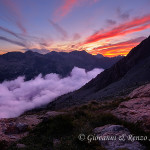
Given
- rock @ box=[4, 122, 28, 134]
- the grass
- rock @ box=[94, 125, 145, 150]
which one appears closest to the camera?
rock @ box=[94, 125, 145, 150]

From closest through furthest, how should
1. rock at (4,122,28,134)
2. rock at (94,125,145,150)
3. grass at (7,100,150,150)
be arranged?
rock at (94,125,145,150) → grass at (7,100,150,150) → rock at (4,122,28,134)

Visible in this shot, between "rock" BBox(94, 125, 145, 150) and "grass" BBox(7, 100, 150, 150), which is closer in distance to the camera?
"rock" BBox(94, 125, 145, 150)

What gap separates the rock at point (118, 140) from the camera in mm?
5238

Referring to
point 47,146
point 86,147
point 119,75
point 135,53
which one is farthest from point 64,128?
point 135,53

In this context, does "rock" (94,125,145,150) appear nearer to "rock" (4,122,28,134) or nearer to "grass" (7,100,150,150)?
"grass" (7,100,150,150)

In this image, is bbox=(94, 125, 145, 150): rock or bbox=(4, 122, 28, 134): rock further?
bbox=(4, 122, 28, 134): rock

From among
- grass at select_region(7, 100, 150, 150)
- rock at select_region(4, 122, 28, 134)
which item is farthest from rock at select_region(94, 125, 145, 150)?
rock at select_region(4, 122, 28, 134)

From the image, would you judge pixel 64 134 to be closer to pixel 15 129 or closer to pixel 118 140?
pixel 118 140

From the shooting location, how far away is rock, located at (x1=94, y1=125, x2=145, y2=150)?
5.24m

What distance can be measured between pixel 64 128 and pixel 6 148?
3480 mm

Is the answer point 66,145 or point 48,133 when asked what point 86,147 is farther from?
point 48,133

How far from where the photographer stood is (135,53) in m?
112

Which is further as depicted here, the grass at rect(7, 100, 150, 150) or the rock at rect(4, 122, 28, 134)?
the rock at rect(4, 122, 28, 134)

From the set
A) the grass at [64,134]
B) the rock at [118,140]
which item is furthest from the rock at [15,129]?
the rock at [118,140]
